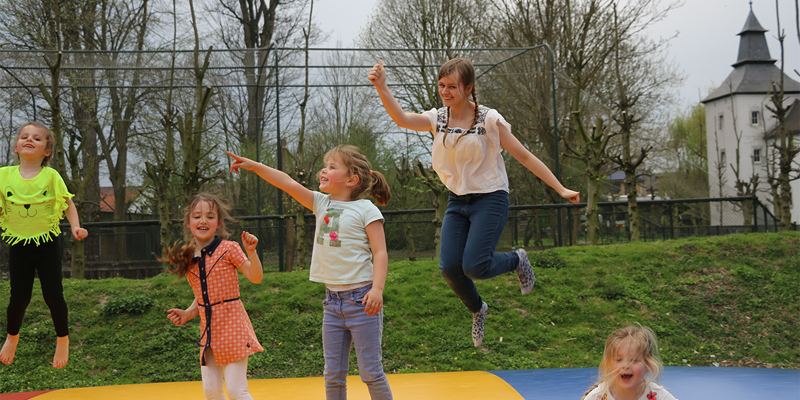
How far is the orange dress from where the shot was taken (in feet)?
9.18

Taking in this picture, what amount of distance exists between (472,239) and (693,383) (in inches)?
97.5

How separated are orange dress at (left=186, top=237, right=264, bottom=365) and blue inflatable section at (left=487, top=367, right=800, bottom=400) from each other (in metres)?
2.11

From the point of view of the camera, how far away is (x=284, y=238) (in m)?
8.37

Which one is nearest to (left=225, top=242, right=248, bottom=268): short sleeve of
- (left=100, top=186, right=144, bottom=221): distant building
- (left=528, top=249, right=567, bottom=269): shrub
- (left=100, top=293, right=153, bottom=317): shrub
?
(left=100, top=293, right=153, bottom=317): shrub

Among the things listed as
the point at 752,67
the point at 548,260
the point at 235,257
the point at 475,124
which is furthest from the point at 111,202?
the point at 752,67

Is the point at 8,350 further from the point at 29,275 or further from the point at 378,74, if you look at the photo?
the point at 378,74

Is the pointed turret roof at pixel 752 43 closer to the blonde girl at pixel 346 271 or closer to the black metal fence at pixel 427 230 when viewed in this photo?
the black metal fence at pixel 427 230

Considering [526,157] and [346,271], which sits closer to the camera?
[346,271]

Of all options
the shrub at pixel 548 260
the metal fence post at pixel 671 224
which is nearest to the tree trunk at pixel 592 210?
the shrub at pixel 548 260

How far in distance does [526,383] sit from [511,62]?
7.41 meters

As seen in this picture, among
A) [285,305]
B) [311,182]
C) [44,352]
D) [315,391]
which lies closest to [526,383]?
[315,391]

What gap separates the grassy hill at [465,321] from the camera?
554cm

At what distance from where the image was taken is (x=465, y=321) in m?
6.25

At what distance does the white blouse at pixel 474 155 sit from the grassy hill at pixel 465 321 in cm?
286
